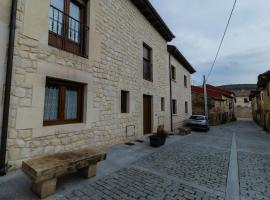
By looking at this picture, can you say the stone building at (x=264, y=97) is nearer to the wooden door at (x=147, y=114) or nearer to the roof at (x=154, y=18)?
the roof at (x=154, y=18)

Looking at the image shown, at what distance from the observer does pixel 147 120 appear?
8945 mm

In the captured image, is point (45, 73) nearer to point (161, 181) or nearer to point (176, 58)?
point (161, 181)

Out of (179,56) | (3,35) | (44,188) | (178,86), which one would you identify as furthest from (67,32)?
(178,86)

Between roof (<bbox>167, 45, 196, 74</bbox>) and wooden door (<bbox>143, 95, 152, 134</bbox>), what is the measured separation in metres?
4.63

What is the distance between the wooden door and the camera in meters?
8.73

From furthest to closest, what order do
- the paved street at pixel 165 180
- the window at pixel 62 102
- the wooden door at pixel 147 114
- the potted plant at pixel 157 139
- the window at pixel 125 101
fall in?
the wooden door at pixel 147 114 < the window at pixel 125 101 < the potted plant at pixel 157 139 < the window at pixel 62 102 < the paved street at pixel 165 180

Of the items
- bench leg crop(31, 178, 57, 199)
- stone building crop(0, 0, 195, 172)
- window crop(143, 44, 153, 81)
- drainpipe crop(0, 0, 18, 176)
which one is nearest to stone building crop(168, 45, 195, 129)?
window crop(143, 44, 153, 81)

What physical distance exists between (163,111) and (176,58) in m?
5.34

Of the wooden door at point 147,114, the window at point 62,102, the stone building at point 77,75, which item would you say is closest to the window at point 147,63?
the stone building at point 77,75

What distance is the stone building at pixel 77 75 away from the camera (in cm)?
368

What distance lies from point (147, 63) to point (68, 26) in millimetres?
5122

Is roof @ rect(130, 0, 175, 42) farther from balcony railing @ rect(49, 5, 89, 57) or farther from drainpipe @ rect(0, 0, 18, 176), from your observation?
drainpipe @ rect(0, 0, 18, 176)

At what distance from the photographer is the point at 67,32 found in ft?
16.1

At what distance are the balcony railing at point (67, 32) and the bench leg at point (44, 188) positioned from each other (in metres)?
3.39
